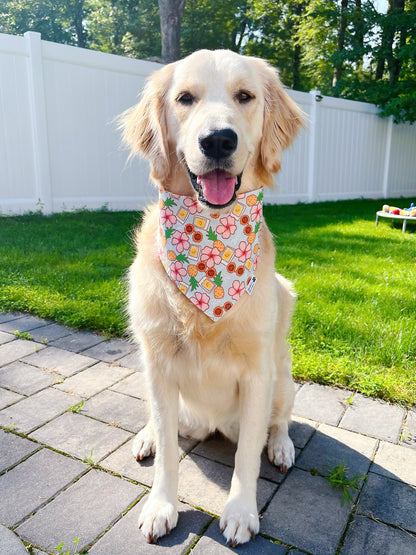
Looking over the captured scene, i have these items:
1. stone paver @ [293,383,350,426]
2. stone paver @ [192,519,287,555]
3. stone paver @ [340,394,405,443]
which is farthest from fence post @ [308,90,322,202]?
stone paver @ [192,519,287,555]

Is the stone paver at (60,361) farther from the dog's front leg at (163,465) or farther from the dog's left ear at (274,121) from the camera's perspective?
the dog's left ear at (274,121)

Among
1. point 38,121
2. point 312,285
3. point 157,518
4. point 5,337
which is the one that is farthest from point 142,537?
point 38,121

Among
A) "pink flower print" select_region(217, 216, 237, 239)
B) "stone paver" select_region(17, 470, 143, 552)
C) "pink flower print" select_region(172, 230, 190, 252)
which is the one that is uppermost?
"pink flower print" select_region(217, 216, 237, 239)

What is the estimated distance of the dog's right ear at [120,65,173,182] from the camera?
202 cm

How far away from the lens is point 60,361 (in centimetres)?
301

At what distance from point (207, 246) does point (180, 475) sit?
3.43ft

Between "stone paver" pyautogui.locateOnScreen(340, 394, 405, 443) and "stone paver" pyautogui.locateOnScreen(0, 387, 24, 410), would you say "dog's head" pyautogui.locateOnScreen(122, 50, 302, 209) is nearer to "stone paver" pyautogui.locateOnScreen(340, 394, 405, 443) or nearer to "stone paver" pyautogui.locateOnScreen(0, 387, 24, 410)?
"stone paver" pyautogui.locateOnScreen(340, 394, 405, 443)

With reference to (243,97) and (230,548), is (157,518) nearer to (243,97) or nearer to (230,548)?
(230,548)

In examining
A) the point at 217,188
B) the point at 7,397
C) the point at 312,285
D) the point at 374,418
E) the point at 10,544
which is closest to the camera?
the point at 10,544

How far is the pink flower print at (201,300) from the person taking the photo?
6.08 feet

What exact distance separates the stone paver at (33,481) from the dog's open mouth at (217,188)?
131cm

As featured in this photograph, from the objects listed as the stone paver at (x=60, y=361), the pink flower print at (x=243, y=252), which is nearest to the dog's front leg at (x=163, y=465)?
the pink flower print at (x=243, y=252)

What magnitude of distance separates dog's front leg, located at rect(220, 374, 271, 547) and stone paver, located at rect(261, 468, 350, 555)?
4.1 inches

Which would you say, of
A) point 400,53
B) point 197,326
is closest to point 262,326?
point 197,326
